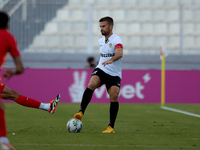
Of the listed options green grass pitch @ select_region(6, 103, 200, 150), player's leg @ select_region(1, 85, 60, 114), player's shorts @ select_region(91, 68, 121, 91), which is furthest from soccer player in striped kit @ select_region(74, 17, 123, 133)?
player's leg @ select_region(1, 85, 60, 114)

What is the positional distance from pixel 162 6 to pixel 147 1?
95 centimetres

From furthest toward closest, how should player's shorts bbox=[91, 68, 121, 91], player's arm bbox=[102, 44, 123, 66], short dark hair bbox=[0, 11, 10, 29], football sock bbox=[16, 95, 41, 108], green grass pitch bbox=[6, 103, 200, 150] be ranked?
football sock bbox=[16, 95, 41, 108] < player's shorts bbox=[91, 68, 121, 91] < player's arm bbox=[102, 44, 123, 66] < green grass pitch bbox=[6, 103, 200, 150] < short dark hair bbox=[0, 11, 10, 29]

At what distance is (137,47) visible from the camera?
18.7m

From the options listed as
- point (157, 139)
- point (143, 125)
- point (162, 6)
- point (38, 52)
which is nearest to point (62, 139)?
point (157, 139)

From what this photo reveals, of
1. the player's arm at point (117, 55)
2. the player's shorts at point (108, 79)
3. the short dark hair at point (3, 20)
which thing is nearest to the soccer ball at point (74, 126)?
the player's shorts at point (108, 79)

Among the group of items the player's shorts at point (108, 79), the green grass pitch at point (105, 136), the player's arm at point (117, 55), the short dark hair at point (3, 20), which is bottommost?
the green grass pitch at point (105, 136)

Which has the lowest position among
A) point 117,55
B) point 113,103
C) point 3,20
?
point 113,103

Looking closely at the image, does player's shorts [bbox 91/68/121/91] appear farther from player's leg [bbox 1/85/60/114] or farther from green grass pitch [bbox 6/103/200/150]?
player's leg [bbox 1/85/60/114]

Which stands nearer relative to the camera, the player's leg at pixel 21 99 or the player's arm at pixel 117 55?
the player's arm at pixel 117 55

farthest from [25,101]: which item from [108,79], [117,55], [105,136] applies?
[117,55]

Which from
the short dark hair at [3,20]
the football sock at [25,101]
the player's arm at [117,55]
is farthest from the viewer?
the football sock at [25,101]

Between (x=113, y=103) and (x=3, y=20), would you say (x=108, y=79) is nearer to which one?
(x=113, y=103)

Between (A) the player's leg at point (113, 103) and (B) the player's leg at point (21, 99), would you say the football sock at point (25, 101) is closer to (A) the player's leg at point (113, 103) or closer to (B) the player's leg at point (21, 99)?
(B) the player's leg at point (21, 99)

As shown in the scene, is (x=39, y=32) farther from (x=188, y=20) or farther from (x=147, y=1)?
(x=188, y=20)
